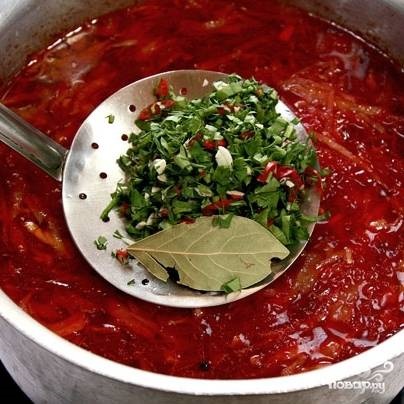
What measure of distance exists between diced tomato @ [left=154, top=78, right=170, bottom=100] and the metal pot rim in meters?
0.73

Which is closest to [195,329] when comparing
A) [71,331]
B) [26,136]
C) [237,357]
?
A: [237,357]

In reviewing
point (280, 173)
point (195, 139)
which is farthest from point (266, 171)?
point (195, 139)

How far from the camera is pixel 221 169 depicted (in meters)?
1.45

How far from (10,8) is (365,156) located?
951 mm

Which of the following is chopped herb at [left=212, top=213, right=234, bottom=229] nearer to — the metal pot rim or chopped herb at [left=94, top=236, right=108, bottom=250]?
chopped herb at [left=94, top=236, right=108, bottom=250]

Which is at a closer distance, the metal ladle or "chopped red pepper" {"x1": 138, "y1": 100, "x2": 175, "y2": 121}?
the metal ladle

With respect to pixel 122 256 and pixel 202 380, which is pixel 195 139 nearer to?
pixel 122 256

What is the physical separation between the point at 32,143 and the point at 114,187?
0.68ft

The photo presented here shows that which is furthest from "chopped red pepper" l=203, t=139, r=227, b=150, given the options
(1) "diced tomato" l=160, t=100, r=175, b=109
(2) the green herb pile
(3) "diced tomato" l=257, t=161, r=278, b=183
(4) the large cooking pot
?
(4) the large cooking pot

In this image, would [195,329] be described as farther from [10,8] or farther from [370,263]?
[10,8]

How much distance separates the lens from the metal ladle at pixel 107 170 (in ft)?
4.93

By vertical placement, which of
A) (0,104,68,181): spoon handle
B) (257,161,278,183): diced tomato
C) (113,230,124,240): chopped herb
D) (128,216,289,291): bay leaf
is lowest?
(128,216,289,291): bay leaf

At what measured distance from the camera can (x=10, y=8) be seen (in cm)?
182

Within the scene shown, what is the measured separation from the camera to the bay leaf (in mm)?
1464
